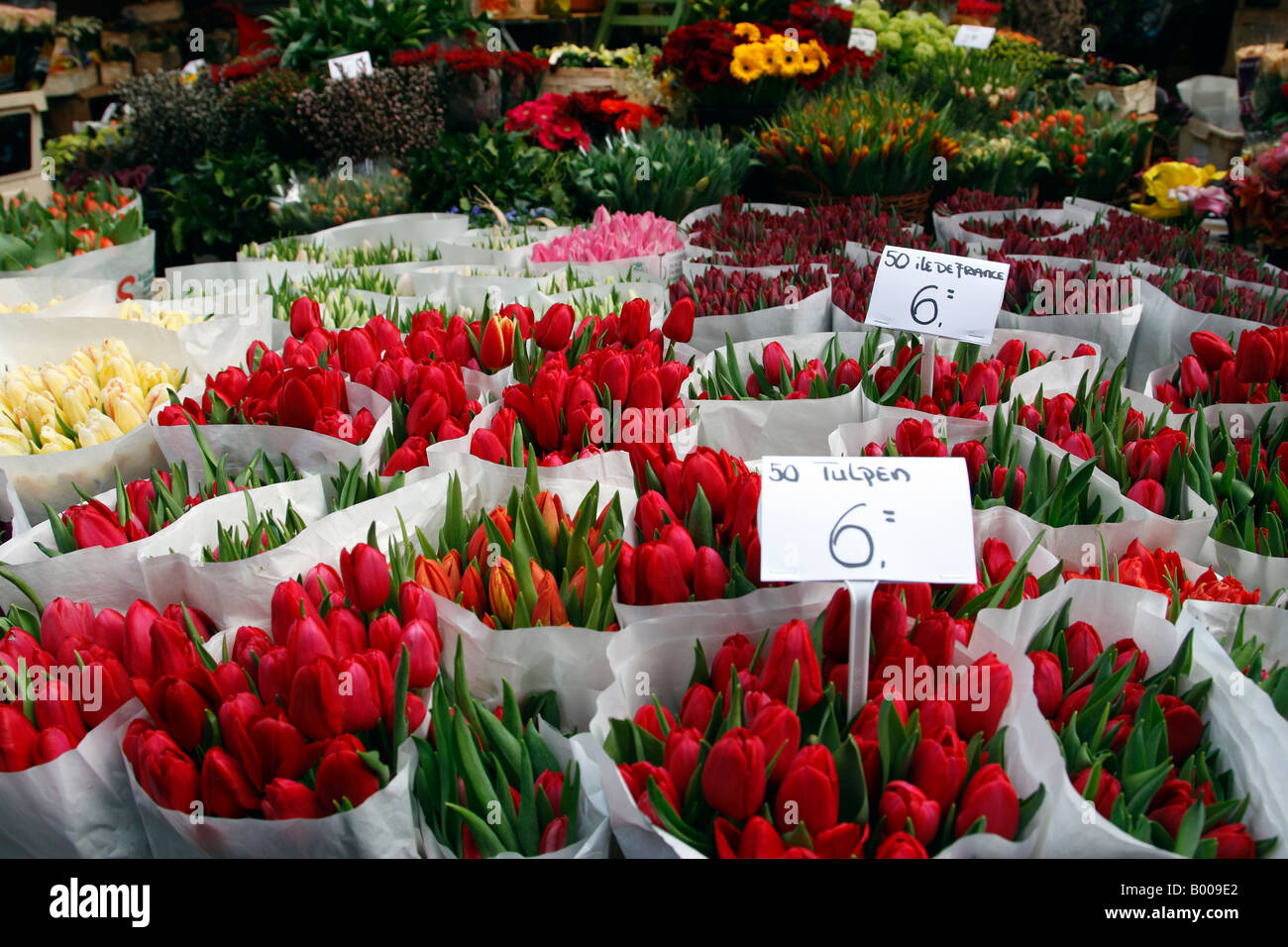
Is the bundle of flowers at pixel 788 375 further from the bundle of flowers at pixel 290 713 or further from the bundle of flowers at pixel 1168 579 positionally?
the bundle of flowers at pixel 290 713

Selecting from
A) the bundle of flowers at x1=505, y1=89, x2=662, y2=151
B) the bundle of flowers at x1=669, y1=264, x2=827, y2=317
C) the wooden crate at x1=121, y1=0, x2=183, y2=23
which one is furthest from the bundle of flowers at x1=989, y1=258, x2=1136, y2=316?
Answer: the wooden crate at x1=121, y1=0, x2=183, y2=23

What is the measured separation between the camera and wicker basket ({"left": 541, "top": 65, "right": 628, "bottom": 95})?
4625 millimetres

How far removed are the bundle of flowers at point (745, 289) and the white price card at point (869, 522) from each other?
1246 mm

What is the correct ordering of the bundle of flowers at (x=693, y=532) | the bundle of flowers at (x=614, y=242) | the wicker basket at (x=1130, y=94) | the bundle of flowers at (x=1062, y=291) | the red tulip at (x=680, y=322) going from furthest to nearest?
the wicker basket at (x=1130, y=94) → the bundle of flowers at (x=614, y=242) → the bundle of flowers at (x=1062, y=291) → the red tulip at (x=680, y=322) → the bundle of flowers at (x=693, y=532)

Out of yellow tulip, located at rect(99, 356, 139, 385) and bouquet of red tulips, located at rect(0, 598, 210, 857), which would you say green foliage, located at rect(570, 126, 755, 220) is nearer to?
yellow tulip, located at rect(99, 356, 139, 385)

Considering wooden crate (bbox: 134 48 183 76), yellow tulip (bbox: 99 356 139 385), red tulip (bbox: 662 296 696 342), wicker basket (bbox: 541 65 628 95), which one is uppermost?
wooden crate (bbox: 134 48 183 76)

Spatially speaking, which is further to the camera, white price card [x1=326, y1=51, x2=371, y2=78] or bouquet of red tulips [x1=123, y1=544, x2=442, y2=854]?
white price card [x1=326, y1=51, x2=371, y2=78]

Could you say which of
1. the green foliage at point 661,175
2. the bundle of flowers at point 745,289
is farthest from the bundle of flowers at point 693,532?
the green foliage at point 661,175

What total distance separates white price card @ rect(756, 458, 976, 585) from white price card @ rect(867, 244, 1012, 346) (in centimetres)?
74

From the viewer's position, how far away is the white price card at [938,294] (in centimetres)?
162

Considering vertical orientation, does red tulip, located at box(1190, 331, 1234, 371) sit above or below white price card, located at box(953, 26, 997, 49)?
below

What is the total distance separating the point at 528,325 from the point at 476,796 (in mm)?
1201

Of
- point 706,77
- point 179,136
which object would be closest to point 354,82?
point 179,136
